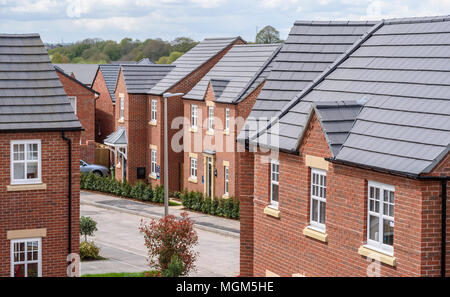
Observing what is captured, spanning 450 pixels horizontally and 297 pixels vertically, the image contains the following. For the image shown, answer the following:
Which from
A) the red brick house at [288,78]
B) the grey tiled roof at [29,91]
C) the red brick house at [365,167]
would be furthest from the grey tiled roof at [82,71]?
the red brick house at [365,167]

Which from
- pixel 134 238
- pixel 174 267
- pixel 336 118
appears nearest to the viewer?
pixel 336 118

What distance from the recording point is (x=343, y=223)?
663 inches

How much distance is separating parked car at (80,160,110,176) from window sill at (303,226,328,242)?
35.3m

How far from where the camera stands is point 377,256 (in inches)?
615

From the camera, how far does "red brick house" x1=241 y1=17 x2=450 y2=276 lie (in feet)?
47.8

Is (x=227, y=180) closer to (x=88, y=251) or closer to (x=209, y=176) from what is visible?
(x=209, y=176)

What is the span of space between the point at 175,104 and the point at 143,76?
13.2 feet

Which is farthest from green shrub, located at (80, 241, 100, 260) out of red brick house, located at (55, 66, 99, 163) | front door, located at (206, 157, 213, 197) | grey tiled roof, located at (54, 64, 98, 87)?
grey tiled roof, located at (54, 64, 98, 87)

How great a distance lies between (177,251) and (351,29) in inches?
358

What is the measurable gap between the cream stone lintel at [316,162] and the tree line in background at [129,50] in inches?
4222

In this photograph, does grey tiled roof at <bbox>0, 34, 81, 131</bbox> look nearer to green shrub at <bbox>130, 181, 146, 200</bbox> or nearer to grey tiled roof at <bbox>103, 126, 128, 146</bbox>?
green shrub at <bbox>130, 181, 146, 200</bbox>


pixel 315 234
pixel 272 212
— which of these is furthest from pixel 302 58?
pixel 315 234

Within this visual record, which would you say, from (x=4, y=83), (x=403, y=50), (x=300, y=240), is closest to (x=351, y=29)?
(x=403, y=50)
